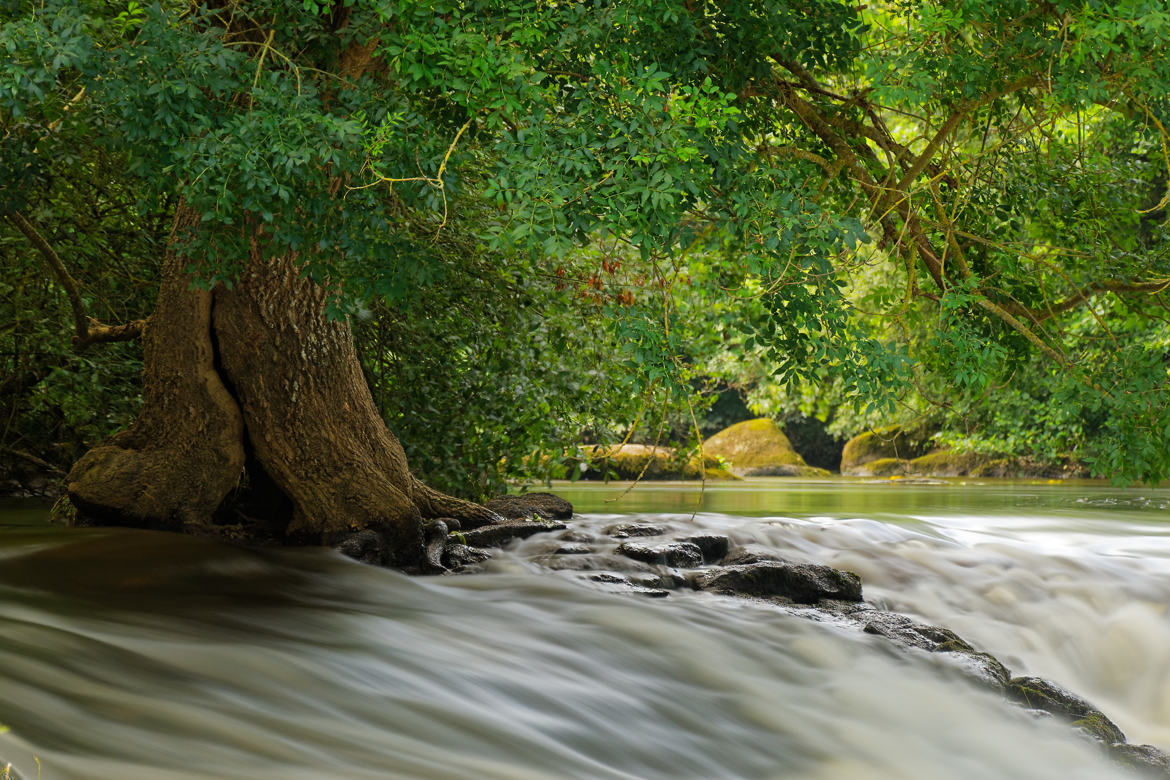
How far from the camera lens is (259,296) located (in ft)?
23.8

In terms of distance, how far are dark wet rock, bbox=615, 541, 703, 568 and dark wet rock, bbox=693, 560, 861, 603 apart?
1.55ft

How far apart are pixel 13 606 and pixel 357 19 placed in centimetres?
357

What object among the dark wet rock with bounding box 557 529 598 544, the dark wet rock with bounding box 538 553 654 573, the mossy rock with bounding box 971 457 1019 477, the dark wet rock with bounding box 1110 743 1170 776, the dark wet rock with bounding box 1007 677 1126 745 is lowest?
the dark wet rock with bounding box 1110 743 1170 776

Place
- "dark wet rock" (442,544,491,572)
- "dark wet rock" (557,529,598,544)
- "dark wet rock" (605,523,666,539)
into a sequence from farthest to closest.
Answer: "dark wet rock" (605,523,666,539) < "dark wet rock" (557,529,598,544) < "dark wet rock" (442,544,491,572)

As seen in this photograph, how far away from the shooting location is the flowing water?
404 cm

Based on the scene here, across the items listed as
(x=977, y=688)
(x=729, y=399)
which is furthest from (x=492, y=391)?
(x=729, y=399)

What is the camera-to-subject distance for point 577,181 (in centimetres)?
464

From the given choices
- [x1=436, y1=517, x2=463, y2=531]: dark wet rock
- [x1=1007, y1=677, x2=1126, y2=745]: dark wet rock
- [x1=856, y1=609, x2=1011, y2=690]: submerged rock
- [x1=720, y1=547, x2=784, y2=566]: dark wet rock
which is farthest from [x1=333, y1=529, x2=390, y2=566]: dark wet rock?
[x1=1007, y1=677, x2=1126, y2=745]: dark wet rock

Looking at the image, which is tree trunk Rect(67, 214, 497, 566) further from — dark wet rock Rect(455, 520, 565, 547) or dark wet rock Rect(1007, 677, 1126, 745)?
dark wet rock Rect(1007, 677, 1126, 745)

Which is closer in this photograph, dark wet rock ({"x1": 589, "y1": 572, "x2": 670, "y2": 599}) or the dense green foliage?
the dense green foliage

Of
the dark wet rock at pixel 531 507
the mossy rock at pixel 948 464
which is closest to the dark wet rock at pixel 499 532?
the dark wet rock at pixel 531 507

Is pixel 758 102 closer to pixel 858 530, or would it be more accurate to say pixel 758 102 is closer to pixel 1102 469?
pixel 1102 469

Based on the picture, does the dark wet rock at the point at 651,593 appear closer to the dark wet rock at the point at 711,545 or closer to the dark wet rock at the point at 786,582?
the dark wet rock at the point at 786,582

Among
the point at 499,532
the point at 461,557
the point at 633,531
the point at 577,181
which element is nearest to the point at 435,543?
the point at 461,557
